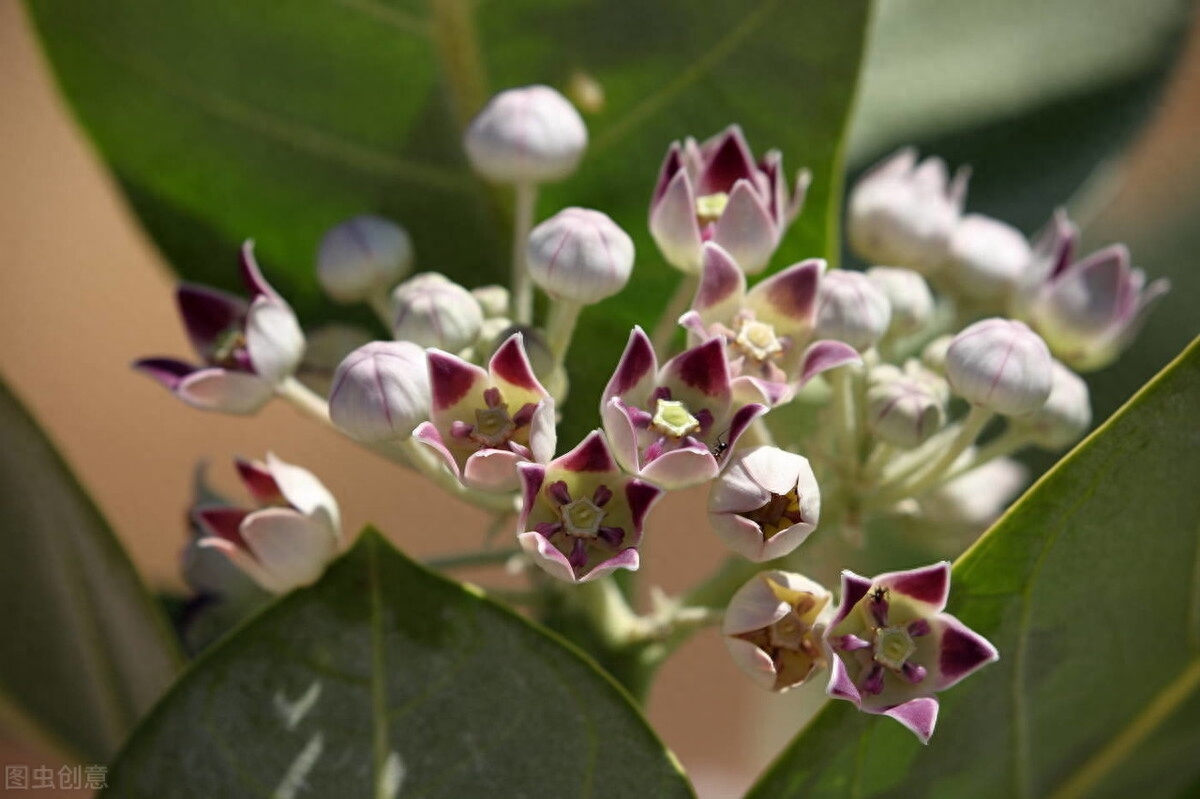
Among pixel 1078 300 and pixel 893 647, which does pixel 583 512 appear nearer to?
pixel 893 647

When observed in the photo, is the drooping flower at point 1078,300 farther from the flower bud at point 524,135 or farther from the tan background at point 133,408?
the tan background at point 133,408

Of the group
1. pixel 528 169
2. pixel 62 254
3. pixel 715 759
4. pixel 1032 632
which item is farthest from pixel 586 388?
pixel 62 254

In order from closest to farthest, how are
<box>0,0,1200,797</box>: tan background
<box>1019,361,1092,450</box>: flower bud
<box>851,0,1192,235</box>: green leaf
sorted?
1. <box>1019,361,1092,450</box>: flower bud
2. <box>851,0,1192,235</box>: green leaf
3. <box>0,0,1200,797</box>: tan background

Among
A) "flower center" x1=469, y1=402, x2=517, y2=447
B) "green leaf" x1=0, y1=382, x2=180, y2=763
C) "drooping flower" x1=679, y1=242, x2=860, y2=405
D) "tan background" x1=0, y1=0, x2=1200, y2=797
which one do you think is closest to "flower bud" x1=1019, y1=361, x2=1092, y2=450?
"drooping flower" x1=679, y1=242, x2=860, y2=405

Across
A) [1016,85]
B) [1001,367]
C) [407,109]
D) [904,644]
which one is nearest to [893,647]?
[904,644]

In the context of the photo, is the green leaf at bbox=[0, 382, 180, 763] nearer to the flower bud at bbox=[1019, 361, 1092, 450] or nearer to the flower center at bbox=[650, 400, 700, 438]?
the flower center at bbox=[650, 400, 700, 438]

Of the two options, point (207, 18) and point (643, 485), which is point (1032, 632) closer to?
point (643, 485)

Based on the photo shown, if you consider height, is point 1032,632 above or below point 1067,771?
above
